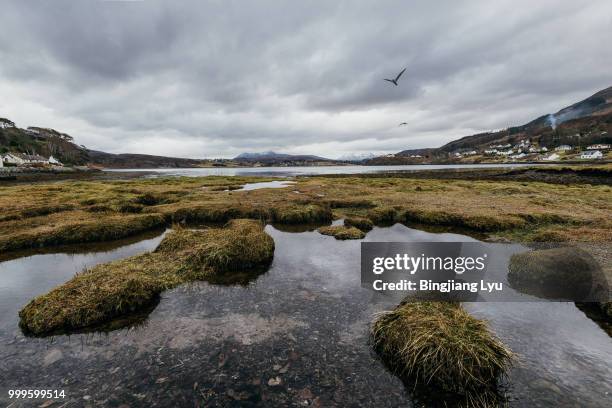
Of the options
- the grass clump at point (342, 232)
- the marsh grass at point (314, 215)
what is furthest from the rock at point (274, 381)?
the marsh grass at point (314, 215)

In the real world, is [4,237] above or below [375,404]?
above

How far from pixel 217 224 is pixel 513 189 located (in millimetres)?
57725

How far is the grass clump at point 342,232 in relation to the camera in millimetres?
27812

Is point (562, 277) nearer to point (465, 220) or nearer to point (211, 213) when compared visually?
point (465, 220)

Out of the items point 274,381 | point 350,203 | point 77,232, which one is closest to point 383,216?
point 350,203

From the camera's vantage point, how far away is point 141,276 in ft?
53.4

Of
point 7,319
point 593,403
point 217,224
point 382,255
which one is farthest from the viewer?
point 217,224

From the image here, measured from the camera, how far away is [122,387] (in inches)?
370

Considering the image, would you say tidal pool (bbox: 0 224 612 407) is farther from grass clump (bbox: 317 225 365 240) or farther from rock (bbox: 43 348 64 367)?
grass clump (bbox: 317 225 365 240)

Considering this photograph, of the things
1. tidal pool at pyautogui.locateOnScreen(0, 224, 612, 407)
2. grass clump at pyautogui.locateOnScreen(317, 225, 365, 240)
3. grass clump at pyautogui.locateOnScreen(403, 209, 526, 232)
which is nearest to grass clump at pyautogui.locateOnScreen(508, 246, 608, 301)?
tidal pool at pyautogui.locateOnScreen(0, 224, 612, 407)

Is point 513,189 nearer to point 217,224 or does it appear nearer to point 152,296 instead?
point 217,224

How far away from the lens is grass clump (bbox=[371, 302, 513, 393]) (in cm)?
929

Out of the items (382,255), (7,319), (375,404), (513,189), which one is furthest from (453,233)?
(513,189)

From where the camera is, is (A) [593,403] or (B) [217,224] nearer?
(A) [593,403]
